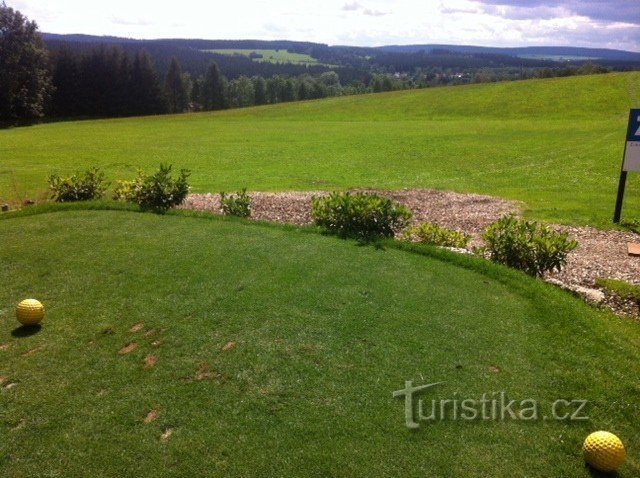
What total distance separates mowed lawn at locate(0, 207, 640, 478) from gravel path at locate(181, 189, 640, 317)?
2.66 metres

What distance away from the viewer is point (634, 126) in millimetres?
15070

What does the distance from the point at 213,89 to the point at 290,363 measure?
11887 cm

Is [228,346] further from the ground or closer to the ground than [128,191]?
closer to the ground

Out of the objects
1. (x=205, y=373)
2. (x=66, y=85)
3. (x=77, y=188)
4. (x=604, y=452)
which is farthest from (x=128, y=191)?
(x=66, y=85)

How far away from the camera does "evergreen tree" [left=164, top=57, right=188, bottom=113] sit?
10844 centimetres

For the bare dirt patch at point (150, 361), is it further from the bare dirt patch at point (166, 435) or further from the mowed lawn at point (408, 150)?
the mowed lawn at point (408, 150)

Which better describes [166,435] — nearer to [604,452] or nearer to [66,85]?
[604,452]

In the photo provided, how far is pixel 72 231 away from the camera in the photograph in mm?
13102

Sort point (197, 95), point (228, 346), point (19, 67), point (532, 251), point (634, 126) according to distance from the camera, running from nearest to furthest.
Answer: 1. point (228, 346)
2. point (532, 251)
3. point (634, 126)
4. point (19, 67)
5. point (197, 95)

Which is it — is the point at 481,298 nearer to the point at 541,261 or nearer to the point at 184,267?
the point at 541,261

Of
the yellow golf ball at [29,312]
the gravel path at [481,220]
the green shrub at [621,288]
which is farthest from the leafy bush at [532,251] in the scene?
the yellow golf ball at [29,312]

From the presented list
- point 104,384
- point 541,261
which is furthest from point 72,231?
point 541,261

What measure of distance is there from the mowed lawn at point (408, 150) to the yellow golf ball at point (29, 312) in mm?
14206

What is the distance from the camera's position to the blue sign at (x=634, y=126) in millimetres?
14961
